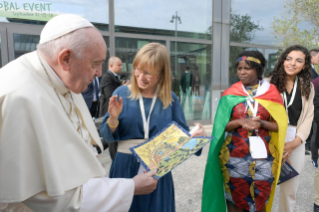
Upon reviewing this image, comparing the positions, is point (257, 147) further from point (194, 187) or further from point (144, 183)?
point (194, 187)

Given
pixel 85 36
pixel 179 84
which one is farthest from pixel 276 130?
pixel 179 84

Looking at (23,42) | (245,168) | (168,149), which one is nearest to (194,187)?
(245,168)

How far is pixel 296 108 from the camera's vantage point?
264cm

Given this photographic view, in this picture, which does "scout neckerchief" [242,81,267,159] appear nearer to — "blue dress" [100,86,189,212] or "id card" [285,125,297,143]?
"id card" [285,125,297,143]

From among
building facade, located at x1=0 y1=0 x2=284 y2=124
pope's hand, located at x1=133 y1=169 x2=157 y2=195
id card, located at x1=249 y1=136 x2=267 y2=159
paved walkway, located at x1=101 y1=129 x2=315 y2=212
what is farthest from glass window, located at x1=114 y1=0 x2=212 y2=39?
pope's hand, located at x1=133 y1=169 x2=157 y2=195

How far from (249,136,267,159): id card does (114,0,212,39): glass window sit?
548cm

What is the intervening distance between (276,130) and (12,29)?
6085 millimetres

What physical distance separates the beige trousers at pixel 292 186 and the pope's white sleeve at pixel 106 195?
2.12 m

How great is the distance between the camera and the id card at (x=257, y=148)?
2250 mm

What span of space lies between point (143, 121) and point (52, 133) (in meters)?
0.93

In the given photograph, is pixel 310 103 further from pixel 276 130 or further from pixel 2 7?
pixel 2 7

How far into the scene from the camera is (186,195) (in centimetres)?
348

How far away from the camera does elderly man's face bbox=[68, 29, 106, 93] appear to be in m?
1.14

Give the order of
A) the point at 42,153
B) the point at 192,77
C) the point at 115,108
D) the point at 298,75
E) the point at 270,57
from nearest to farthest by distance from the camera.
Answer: the point at 42,153 < the point at 115,108 < the point at 298,75 < the point at 192,77 < the point at 270,57
